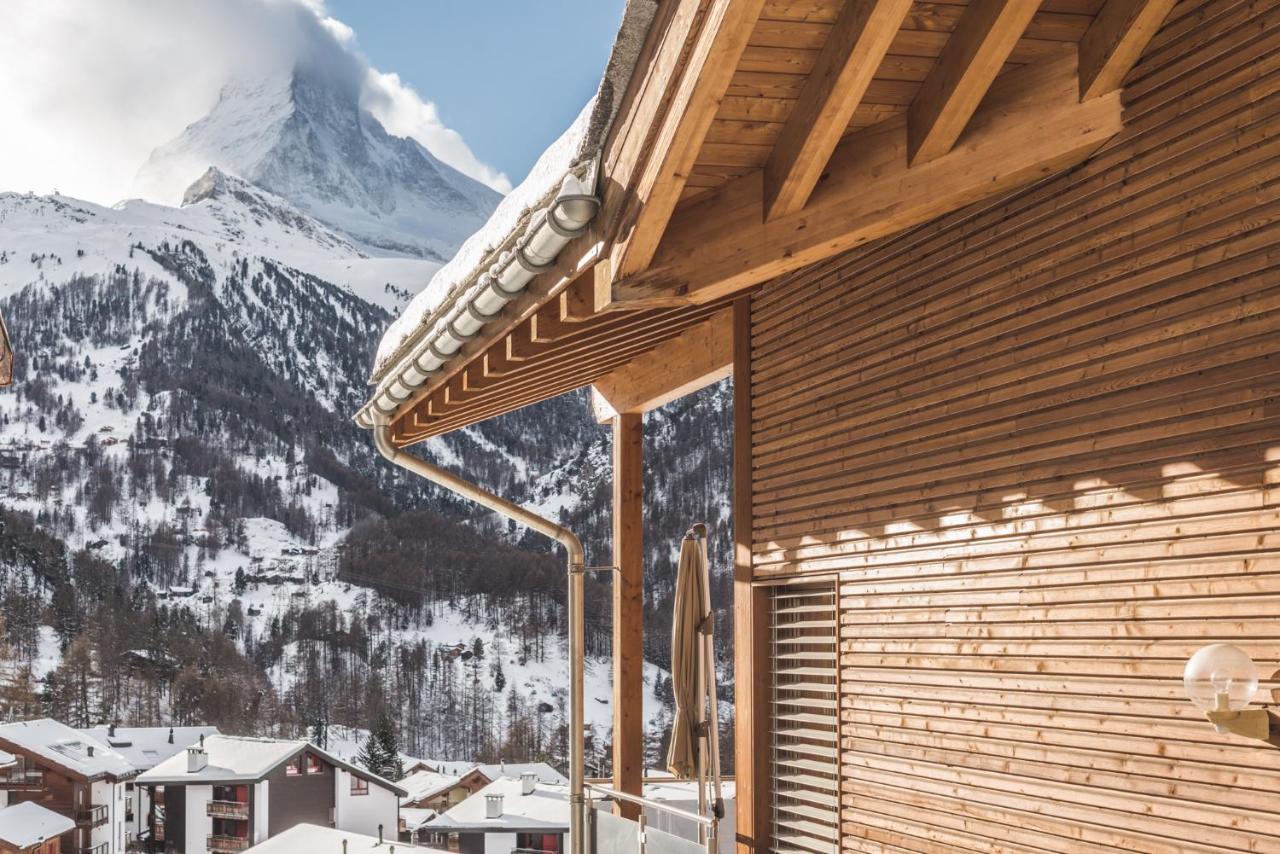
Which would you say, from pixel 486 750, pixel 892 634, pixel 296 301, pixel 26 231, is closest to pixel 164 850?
pixel 486 750

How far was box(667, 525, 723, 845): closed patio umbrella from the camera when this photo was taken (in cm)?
546

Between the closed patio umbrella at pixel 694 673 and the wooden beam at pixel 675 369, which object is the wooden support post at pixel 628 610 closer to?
the wooden beam at pixel 675 369

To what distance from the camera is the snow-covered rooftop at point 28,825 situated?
28453mm

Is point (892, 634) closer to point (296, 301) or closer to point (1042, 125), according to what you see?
Result: point (1042, 125)

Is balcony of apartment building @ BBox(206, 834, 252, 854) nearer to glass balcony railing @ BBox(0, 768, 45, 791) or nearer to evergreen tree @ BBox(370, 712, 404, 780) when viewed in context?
glass balcony railing @ BBox(0, 768, 45, 791)

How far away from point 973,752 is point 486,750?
61.8 metres

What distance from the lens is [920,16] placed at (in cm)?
320

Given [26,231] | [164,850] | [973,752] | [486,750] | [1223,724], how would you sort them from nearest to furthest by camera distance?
1. [1223,724]
2. [973,752]
3. [164,850]
4. [486,750]
5. [26,231]

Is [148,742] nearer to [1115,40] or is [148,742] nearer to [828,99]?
[828,99]

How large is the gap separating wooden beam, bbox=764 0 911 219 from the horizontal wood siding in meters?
0.72

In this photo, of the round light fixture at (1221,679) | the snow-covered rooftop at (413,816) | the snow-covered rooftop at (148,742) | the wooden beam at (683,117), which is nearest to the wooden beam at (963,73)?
the wooden beam at (683,117)

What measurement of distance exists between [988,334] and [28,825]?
31.5m

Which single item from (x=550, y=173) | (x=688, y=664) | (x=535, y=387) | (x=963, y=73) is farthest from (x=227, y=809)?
(x=963, y=73)

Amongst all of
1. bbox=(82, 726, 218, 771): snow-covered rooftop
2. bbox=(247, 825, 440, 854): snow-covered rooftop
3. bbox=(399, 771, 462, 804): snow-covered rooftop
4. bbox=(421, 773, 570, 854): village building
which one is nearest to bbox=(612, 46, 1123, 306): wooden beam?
bbox=(247, 825, 440, 854): snow-covered rooftop
